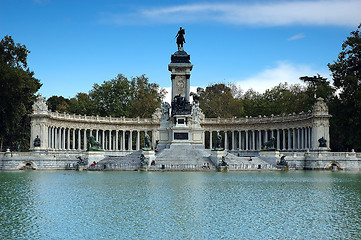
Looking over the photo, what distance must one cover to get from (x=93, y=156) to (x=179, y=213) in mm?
44205

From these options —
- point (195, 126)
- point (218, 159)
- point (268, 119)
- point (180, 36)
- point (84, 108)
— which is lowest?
point (218, 159)

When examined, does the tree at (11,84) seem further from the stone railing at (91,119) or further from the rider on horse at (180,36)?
the rider on horse at (180,36)

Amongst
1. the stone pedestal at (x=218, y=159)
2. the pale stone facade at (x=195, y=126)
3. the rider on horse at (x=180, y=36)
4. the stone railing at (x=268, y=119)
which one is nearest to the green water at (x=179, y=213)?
the stone pedestal at (x=218, y=159)

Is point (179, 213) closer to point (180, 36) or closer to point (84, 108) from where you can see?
point (180, 36)

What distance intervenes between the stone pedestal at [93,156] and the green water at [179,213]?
103 ft

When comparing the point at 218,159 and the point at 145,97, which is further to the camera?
the point at 145,97

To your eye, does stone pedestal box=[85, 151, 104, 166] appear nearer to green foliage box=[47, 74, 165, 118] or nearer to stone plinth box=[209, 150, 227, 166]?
stone plinth box=[209, 150, 227, 166]

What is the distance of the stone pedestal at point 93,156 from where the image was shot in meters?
63.0

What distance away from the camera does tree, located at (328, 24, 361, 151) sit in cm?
6669

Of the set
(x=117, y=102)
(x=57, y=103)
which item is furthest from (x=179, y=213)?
(x=57, y=103)

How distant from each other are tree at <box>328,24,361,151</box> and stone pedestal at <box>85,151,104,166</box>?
33.0 meters

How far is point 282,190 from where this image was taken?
102 ft

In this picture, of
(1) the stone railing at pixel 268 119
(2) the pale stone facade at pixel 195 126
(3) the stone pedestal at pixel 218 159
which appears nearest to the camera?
(3) the stone pedestal at pixel 218 159

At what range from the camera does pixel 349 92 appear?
224ft
